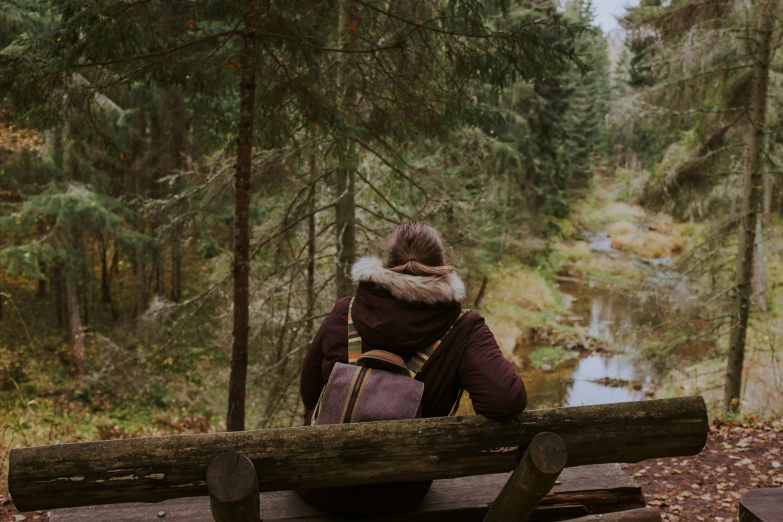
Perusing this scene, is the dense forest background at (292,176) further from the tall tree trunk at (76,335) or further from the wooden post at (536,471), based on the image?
the wooden post at (536,471)

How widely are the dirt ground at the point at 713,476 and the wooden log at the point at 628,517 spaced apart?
2133mm

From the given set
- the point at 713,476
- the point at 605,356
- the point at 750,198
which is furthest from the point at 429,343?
the point at 605,356

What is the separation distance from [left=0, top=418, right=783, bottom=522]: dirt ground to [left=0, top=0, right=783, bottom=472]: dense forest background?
181cm

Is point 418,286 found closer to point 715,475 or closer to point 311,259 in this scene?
point 715,475

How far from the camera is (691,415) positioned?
2.84 m

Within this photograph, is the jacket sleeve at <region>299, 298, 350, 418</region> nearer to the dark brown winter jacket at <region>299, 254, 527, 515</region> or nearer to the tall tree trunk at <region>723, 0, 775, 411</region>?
the dark brown winter jacket at <region>299, 254, 527, 515</region>

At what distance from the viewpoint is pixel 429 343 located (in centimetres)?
278

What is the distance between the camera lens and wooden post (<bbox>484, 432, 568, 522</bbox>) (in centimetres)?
261

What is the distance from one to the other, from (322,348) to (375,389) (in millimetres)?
478

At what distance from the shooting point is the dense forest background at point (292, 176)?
221 inches

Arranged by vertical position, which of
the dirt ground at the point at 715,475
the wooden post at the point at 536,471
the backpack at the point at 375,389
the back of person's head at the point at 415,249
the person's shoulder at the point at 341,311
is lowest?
the dirt ground at the point at 715,475

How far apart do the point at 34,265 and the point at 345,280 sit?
26.9ft

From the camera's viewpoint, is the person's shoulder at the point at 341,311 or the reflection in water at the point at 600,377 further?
the reflection in water at the point at 600,377

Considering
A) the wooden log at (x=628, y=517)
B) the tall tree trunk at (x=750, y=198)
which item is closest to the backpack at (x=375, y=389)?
the wooden log at (x=628, y=517)
